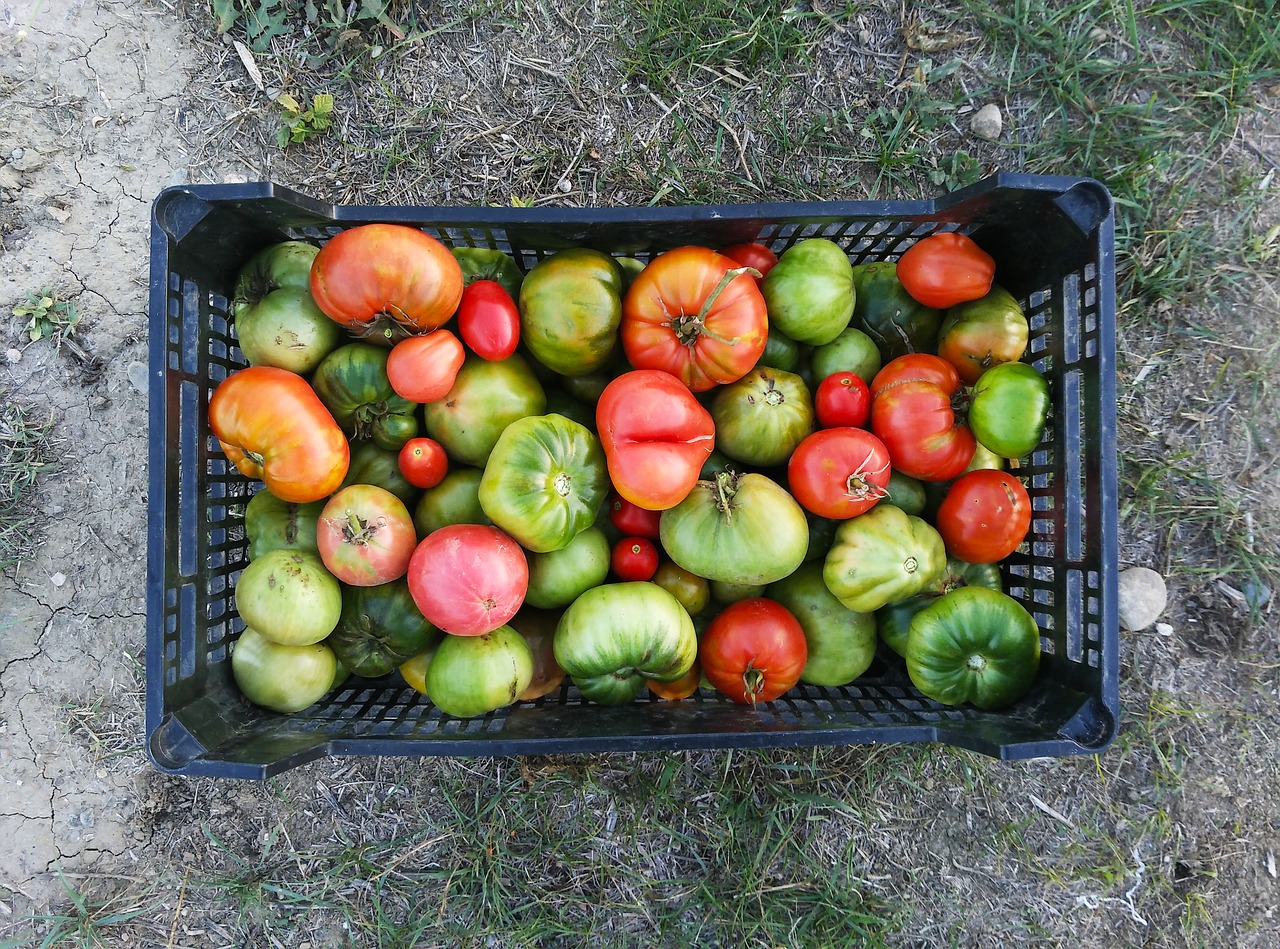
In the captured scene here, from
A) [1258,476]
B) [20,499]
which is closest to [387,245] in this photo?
[20,499]

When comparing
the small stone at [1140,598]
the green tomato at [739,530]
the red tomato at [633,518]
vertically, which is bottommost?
the small stone at [1140,598]

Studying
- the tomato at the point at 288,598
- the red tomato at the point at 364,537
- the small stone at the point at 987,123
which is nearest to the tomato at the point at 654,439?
the red tomato at the point at 364,537

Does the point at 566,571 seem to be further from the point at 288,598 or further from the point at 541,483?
the point at 288,598

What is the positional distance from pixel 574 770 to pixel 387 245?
6.67 ft

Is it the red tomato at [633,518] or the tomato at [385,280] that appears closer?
the tomato at [385,280]

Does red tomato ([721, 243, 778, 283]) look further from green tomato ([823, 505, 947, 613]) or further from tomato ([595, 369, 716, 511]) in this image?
green tomato ([823, 505, 947, 613])

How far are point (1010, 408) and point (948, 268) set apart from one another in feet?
1.57

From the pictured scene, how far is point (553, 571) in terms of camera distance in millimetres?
2502

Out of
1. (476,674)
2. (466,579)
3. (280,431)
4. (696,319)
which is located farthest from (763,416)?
(280,431)

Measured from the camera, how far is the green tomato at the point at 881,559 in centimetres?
241

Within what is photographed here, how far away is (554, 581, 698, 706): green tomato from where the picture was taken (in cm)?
235

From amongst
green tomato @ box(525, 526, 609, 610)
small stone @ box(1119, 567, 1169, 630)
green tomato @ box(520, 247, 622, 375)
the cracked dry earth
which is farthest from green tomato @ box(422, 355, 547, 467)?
small stone @ box(1119, 567, 1169, 630)

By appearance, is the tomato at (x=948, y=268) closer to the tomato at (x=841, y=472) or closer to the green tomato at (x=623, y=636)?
the tomato at (x=841, y=472)

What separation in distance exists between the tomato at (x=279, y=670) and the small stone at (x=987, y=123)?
10.2 feet
